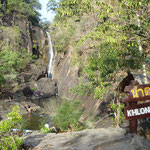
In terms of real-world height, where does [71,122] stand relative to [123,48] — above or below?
below

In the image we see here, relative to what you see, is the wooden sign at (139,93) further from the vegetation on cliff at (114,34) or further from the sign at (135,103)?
the vegetation on cliff at (114,34)

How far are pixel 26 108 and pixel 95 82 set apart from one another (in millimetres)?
12452

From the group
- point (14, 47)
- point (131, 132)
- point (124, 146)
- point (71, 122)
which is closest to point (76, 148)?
point (124, 146)

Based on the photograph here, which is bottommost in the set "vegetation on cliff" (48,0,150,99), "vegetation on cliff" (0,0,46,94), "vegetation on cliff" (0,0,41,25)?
"vegetation on cliff" (48,0,150,99)

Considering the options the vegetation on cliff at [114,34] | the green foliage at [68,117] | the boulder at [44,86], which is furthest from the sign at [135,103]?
the boulder at [44,86]

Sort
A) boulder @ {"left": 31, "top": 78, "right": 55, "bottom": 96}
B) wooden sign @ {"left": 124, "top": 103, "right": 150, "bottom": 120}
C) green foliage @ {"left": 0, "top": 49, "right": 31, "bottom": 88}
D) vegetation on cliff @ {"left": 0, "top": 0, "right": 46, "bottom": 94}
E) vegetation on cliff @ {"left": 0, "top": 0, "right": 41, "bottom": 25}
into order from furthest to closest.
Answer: vegetation on cliff @ {"left": 0, "top": 0, "right": 41, "bottom": 25} < boulder @ {"left": 31, "top": 78, "right": 55, "bottom": 96} < vegetation on cliff @ {"left": 0, "top": 0, "right": 46, "bottom": 94} < green foliage @ {"left": 0, "top": 49, "right": 31, "bottom": 88} < wooden sign @ {"left": 124, "top": 103, "right": 150, "bottom": 120}

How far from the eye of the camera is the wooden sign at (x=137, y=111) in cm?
487

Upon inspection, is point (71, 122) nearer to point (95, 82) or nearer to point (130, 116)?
point (95, 82)

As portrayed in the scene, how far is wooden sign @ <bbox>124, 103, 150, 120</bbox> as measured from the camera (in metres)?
4.87

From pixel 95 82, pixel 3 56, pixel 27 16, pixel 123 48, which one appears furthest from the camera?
pixel 27 16

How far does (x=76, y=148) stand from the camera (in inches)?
196

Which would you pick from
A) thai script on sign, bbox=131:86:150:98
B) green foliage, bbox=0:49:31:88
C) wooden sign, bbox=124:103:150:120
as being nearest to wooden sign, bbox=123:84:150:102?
thai script on sign, bbox=131:86:150:98

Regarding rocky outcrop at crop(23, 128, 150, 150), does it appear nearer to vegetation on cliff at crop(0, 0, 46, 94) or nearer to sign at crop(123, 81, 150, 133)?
sign at crop(123, 81, 150, 133)

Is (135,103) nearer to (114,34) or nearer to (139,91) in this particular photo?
(139,91)
